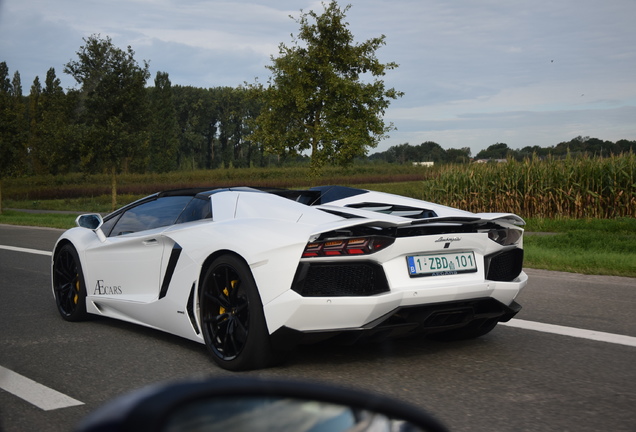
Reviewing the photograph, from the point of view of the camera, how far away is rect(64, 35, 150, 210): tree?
32.0 metres

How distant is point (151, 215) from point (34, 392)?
6.68 ft

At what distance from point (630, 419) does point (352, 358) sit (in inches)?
77.8

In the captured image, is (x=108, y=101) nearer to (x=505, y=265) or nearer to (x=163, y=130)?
(x=505, y=265)

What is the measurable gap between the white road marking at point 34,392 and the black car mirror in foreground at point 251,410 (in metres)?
3.42

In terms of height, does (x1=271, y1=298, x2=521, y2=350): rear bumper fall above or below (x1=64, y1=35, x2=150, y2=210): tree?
below

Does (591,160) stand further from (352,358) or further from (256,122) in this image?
(352,358)

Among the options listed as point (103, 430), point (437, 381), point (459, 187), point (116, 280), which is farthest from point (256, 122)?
point (103, 430)

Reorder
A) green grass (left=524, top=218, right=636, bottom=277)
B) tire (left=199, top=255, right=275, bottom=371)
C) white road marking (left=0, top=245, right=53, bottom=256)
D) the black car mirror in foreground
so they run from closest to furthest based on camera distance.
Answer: the black car mirror in foreground, tire (left=199, top=255, right=275, bottom=371), green grass (left=524, top=218, right=636, bottom=277), white road marking (left=0, top=245, right=53, bottom=256)

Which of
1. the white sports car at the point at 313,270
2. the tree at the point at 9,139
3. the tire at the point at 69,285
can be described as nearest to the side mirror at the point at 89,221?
the tire at the point at 69,285

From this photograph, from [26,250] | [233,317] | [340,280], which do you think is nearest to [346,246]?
[340,280]

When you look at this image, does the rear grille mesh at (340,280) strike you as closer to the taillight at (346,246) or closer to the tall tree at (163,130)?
the taillight at (346,246)

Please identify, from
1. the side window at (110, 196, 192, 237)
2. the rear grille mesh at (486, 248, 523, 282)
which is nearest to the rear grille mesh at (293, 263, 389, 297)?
the rear grille mesh at (486, 248, 523, 282)

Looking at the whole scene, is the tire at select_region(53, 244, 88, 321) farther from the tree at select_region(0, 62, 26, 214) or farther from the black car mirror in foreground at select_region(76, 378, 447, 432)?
the tree at select_region(0, 62, 26, 214)

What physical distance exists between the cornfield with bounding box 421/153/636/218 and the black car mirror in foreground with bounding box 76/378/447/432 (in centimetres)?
1984
